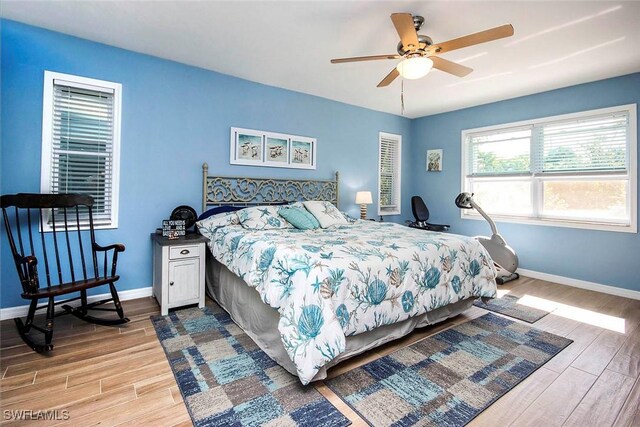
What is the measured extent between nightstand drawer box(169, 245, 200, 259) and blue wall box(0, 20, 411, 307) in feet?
2.27

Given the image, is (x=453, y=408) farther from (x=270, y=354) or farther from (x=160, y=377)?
(x=160, y=377)

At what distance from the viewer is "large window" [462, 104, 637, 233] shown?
3.83m

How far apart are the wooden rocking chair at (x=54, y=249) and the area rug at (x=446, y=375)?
2135mm

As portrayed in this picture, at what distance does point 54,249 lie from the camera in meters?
2.91

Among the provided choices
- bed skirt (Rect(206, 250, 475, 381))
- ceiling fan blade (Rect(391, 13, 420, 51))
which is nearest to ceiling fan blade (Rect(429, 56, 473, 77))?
ceiling fan blade (Rect(391, 13, 420, 51))

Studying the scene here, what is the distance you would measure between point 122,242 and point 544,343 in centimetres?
414

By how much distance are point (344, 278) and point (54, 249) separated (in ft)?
9.42

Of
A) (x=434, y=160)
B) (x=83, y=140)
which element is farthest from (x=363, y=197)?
(x=83, y=140)

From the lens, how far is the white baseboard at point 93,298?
2744 millimetres

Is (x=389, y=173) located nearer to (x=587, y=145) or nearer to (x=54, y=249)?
(x=587, y=145)

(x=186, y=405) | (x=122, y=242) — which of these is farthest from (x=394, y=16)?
(x=122, y=242)

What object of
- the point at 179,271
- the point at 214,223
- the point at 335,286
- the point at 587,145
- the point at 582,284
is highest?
the point at 587,145

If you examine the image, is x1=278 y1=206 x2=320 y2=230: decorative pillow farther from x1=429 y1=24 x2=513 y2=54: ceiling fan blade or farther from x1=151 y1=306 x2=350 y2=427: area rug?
x1=429 y1=24 x2=513 y2=54: ceiling fan blade

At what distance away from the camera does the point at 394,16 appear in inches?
80.9
